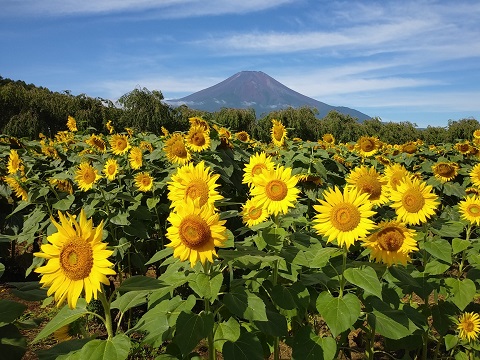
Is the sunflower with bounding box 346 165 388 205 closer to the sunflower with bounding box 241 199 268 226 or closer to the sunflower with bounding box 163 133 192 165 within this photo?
the sunflower with bounding box 241 199 268 226

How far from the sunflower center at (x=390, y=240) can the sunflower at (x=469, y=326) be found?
1.43 m

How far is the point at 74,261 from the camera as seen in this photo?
1.65 m

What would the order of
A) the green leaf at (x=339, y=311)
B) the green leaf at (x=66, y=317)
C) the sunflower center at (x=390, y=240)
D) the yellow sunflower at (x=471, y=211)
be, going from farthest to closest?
1. the yellow sunflower at (x=471, y=211)
2. the sunflower center at (x=390, y=240)
3. the green leaf at (x=339, y=311)
4. the green leaf at (x=66, y=317)

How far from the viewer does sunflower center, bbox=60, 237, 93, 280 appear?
65.0 inches

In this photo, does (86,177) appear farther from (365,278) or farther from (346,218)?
(365,278)

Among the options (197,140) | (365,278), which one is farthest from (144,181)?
(365,278)

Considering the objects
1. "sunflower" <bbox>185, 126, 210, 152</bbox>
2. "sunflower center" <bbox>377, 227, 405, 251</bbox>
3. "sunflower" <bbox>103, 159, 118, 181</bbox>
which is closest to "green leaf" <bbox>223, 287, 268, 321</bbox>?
"sunflower center" <bbox>377, 227, 405, 251</bbox>

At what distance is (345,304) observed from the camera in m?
2.13

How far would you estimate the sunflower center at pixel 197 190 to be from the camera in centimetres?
249

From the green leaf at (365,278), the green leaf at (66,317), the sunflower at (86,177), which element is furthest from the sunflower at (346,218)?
the sunflower at (86,177)

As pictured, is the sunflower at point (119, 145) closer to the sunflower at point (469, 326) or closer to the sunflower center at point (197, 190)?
the sunflower center at point (197, 190)

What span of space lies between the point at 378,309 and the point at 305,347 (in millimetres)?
569

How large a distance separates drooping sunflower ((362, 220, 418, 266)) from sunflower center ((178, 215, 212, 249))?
1030mm

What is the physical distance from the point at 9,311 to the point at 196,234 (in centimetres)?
83
